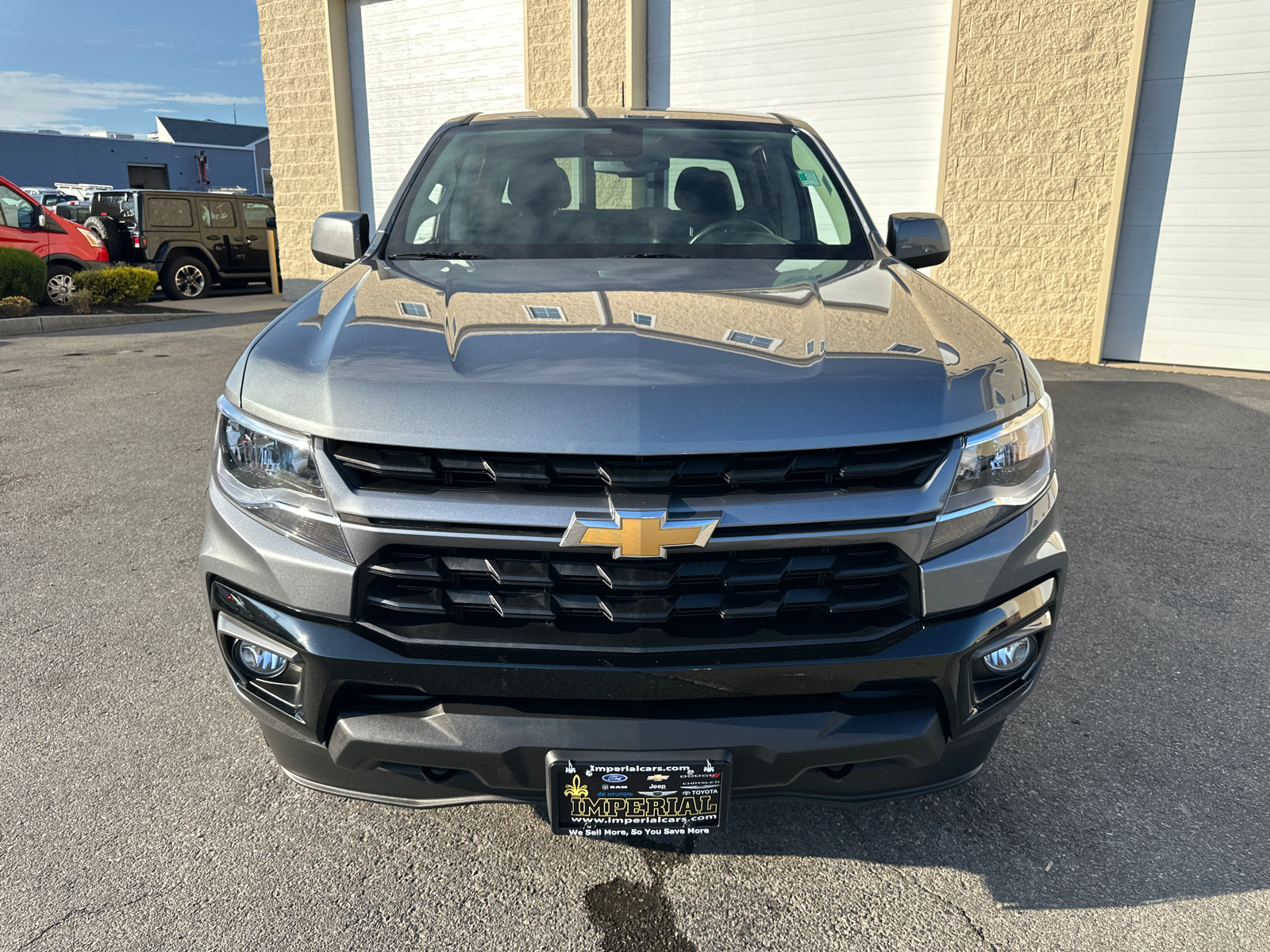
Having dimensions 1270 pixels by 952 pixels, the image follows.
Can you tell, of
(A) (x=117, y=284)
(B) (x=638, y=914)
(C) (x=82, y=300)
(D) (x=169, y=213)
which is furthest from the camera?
(D) (x=169, y=213)

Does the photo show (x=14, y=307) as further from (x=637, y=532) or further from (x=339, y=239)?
A: (x=637, y=532)

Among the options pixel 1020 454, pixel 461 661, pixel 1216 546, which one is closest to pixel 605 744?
pixel 461 661

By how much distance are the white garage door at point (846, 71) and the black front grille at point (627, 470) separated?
316 inches

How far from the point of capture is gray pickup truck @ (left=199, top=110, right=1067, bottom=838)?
5.08 ft

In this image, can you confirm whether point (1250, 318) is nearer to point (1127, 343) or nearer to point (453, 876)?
point (1127, 343)

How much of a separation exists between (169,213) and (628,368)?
15.9 metres

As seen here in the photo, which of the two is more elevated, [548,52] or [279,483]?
[548,52]

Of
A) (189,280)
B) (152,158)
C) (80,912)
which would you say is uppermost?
(152,158)

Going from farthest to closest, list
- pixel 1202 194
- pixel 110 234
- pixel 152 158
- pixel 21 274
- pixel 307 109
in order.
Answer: pixel 152 158 → pixel 110 234 → pixel 307 109 → pixel 21 274 → pixel 1202 194

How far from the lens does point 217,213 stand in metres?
15.4

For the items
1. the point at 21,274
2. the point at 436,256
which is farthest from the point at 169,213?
the point at 436,256

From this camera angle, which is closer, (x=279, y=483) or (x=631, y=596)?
(x=631, y=596)

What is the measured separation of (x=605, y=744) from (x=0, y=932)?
1.38 m

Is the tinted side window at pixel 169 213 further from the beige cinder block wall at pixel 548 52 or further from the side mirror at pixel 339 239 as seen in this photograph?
the side mirror at pixel 339 239
